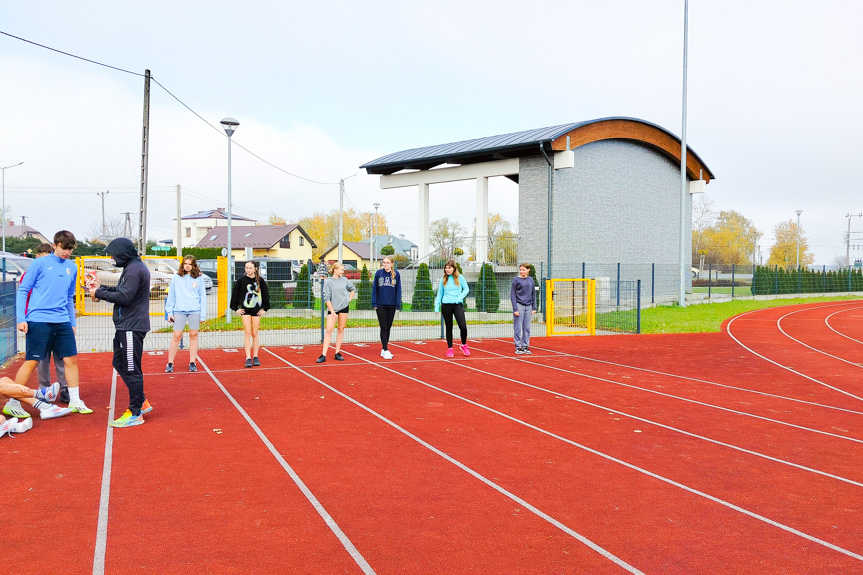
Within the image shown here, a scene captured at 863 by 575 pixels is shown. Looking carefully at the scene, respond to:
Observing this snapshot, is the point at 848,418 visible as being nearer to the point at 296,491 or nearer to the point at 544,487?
the point at 544,487

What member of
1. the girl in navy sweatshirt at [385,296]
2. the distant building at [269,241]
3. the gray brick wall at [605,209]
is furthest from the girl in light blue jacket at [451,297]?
the distant building at [269,241]

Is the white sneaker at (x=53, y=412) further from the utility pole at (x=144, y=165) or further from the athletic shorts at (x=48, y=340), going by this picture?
the utility pole at (x=144, y=165)

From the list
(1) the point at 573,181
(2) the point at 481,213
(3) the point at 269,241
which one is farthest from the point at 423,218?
(3) the point at 269,241

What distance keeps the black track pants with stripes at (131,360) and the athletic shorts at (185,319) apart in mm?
3290

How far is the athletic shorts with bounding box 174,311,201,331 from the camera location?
32.7ft

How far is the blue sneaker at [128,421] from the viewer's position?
6605 mm

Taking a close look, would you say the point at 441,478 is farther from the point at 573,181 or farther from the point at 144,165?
the point at 573,181

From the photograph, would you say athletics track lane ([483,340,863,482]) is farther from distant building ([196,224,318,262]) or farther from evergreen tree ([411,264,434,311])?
distant building ([196,224,318,262])

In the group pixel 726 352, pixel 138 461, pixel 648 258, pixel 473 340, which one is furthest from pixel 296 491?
pixel 648 258

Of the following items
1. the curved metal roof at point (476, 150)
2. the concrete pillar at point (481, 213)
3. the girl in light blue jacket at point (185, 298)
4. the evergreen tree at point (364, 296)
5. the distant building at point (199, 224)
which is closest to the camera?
the girl in light blue jacket at point (185, 298)

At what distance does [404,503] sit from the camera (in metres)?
4.70

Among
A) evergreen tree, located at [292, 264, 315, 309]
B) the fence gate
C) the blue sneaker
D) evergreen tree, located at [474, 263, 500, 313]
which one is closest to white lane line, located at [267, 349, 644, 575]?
the blue sneaker

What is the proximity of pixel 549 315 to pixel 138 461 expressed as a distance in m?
12.5

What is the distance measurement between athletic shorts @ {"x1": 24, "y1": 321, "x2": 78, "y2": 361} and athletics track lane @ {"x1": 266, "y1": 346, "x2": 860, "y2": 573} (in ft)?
12.1
